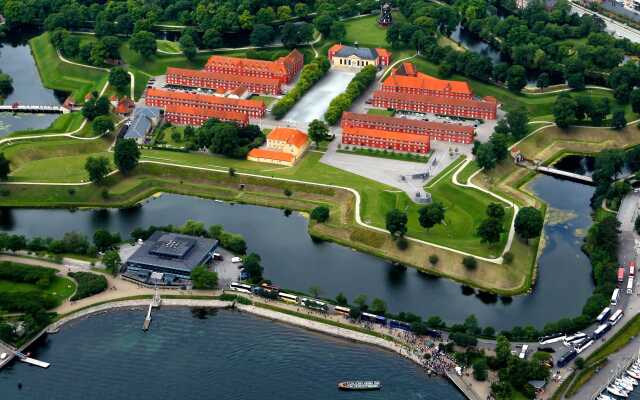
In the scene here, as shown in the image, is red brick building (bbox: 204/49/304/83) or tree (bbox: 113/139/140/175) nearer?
tree (bbox: 113/139/140/175)

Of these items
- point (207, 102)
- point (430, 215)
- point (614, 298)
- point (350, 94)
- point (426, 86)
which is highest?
point (430, 215)

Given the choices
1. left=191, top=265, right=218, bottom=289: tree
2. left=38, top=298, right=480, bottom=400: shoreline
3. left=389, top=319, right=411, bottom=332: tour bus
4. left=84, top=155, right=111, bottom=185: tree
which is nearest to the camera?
left=38, top=298, right=480, bottom=400: shoreline

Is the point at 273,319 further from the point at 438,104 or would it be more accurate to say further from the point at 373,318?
the point at 438,104

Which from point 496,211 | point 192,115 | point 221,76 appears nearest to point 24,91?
point 221,76

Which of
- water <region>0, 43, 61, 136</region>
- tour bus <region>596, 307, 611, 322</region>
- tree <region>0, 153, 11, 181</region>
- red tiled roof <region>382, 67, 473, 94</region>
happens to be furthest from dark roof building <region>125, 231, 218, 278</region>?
red tiled roof <region>382, 67, 473, 94</region>

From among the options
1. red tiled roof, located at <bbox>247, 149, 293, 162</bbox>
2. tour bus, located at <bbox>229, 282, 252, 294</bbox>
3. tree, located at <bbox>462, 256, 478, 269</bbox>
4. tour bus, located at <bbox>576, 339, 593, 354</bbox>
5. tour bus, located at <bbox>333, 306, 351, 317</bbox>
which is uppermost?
tour bus, located at <bbox>576, 339, 593, 354</bbox>

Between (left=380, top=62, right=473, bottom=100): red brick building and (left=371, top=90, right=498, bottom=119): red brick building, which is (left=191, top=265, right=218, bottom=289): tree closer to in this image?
(left=371, top=90, right=498, bottom=119): red brick building

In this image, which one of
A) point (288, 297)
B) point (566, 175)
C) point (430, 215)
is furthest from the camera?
point (566, 175)

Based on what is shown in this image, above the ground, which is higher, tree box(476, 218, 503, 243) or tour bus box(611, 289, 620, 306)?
tree box(476, 218, 503, 243)
